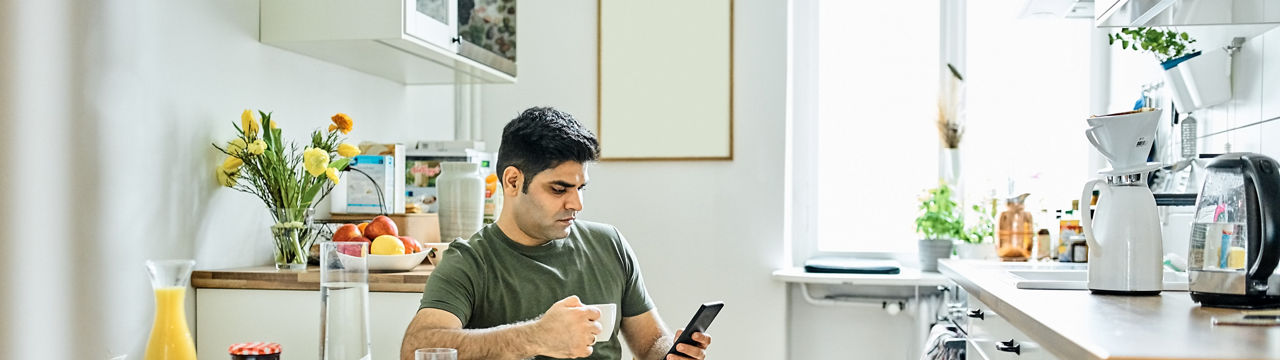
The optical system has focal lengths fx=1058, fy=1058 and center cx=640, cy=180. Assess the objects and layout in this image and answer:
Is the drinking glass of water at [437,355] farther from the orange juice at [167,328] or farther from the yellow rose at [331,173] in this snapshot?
the yellow rose at [331,173]

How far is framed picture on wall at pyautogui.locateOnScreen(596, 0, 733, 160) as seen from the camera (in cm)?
367

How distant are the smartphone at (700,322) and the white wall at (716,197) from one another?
181 centimetres

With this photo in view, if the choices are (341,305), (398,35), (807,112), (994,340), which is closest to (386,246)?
(398,35)

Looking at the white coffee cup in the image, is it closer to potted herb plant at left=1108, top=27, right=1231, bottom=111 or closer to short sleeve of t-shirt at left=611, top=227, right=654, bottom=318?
short sleeve of t-shirt at left=611, top=227, right=654, bottom=318

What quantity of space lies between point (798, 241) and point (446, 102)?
1.39 meters

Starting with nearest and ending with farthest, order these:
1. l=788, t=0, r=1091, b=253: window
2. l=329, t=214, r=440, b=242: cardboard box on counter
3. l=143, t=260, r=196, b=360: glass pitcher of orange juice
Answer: l=143, t=260, r=196, b=360: glass pitcher of orange juice < l=329, t=214, r=440, b=242: cardboard box on counter < l=788, t=0, r=1091, b=253: window

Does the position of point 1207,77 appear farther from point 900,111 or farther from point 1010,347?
point 900,111

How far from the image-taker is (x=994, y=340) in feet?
7.09

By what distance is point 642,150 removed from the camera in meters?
3.74

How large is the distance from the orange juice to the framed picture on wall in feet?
7.14

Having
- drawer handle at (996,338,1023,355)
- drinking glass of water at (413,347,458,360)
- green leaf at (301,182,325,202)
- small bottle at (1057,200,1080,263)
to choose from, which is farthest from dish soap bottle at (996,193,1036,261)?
drinking glass of water at (413,347,458,360)

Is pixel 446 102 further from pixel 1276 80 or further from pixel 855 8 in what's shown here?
pixel 1276 80

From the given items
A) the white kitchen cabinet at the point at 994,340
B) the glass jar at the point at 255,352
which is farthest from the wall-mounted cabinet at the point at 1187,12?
the glass jar at the point at 255,352

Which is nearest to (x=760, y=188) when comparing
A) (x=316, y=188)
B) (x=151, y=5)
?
(x=316, y=188)
